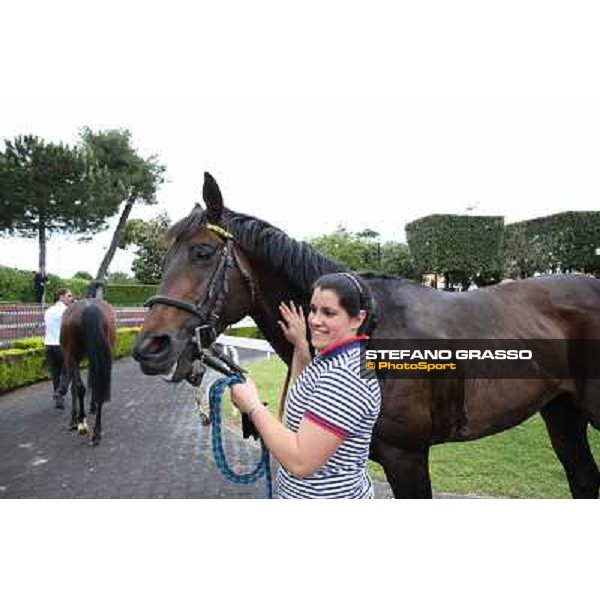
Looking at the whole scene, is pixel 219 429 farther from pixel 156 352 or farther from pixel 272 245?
pixel 272 245

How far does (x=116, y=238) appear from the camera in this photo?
304cm

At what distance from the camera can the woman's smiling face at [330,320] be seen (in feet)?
3.63

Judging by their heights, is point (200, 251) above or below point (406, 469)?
above

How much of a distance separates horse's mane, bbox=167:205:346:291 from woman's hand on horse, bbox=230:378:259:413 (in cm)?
89

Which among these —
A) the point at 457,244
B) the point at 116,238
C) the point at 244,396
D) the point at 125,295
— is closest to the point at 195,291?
the point at 244,396

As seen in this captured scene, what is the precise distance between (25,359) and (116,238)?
6.29 feet

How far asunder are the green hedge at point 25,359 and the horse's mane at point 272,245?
1961 millimetres

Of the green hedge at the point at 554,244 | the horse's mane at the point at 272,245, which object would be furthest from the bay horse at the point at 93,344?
the green hedge at the point at 554,244

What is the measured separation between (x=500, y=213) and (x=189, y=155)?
2067 mm

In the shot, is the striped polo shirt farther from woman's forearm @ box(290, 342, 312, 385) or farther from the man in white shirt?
the man in white shirt

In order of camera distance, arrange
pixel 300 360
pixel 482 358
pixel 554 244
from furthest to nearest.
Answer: pixel 554 244 < pixel 482 358 < pixel 300 360

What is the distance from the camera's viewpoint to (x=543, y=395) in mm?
2287
